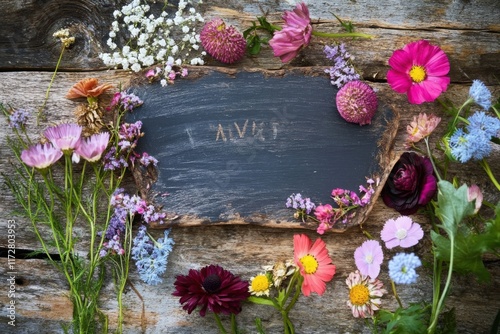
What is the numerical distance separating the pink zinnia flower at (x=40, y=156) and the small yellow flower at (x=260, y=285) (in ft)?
1.92

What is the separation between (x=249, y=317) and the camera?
172 centimetres

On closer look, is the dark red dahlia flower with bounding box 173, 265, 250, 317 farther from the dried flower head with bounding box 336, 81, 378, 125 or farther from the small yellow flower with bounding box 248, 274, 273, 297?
the dried flower head with bounding box 336, 81, 378, 125

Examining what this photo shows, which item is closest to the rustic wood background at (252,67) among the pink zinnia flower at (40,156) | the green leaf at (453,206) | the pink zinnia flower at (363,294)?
the pink zinnia flower at (363,294)

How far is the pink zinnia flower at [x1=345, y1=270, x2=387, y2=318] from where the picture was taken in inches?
66.0

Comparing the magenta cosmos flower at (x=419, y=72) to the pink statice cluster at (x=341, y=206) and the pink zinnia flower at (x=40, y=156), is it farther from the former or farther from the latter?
the pink zinnia flower at (x=40, y=156)

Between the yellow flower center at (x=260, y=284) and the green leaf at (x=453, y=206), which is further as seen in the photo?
the yellow flower center at (x=260, y=284)

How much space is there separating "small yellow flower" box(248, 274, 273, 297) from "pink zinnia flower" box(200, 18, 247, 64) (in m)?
0.58

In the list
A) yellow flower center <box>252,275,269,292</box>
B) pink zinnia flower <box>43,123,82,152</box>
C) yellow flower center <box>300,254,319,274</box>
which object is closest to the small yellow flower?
yellow flower center <box>252,275,269,292</box>

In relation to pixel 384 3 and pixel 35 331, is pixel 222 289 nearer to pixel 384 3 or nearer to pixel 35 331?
pixel 35 331

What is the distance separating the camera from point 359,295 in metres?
1.67

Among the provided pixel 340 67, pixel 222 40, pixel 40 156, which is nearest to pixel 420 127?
pixel 340 67

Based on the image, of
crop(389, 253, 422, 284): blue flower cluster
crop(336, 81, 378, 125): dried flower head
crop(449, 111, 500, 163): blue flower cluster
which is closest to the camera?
crop(389, 253, 422, 284): blue flower cluster

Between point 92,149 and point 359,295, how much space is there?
0.77 m

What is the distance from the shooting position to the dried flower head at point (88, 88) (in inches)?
66.2
